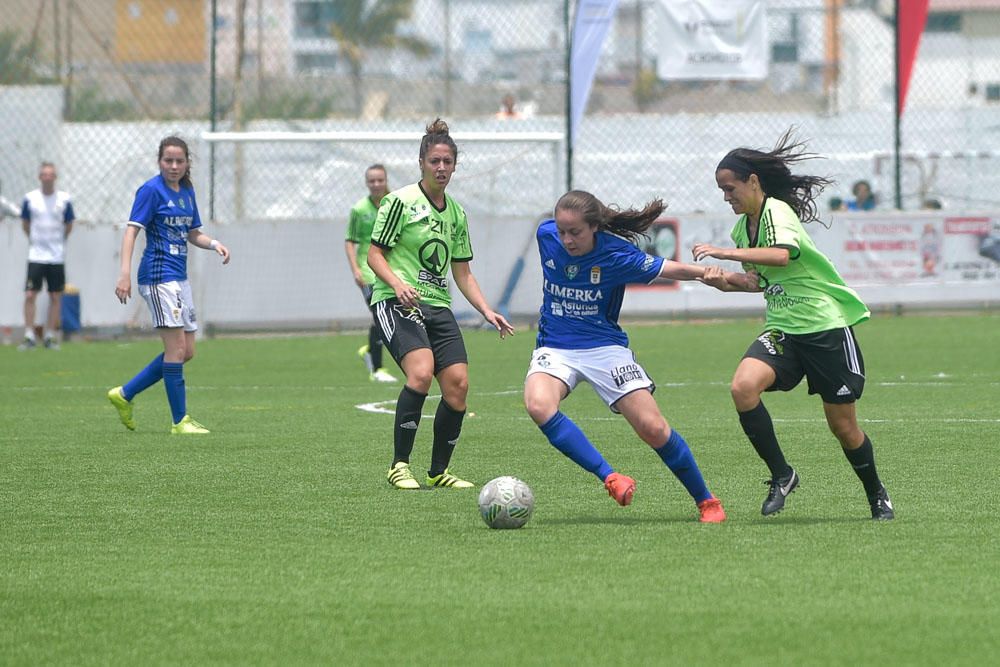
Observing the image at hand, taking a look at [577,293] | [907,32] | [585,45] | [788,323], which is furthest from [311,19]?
[788,323]

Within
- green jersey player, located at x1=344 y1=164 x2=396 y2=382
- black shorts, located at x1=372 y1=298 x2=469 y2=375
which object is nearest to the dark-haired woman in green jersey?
black shorts, located at x1=372 y1=298 x2=469 y2=375

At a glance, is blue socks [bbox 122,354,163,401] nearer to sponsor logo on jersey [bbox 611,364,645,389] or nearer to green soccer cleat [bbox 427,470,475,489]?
green soccer cleat [bbox 427,470,475,489]

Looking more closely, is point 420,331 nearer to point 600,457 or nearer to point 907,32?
point 600,457

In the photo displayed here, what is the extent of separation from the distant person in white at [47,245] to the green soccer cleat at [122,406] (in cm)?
798

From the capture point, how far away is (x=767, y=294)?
24.5 ft

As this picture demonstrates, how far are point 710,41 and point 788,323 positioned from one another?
14.2 meters

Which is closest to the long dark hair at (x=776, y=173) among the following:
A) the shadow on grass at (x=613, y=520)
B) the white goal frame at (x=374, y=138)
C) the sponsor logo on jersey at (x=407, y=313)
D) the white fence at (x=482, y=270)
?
the shadow on grass at (x=613, y=520)

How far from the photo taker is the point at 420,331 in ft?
28.0

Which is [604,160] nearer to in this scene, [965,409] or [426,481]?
[965,409]

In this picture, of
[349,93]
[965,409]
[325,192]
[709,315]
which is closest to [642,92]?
[349,93]

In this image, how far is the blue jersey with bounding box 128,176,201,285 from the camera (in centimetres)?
1093

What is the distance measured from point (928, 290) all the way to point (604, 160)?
28.0ft

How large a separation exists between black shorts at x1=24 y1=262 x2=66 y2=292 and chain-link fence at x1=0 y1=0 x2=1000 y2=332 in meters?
2.51

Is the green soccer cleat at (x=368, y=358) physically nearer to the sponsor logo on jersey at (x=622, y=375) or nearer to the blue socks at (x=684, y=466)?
the sponsor logo on jersey at (x=622, y=375)
